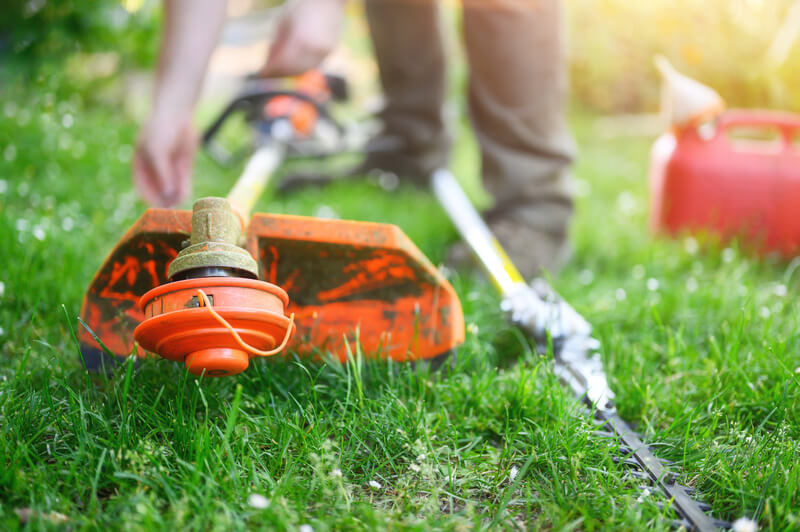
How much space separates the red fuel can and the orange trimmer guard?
142 centimetres

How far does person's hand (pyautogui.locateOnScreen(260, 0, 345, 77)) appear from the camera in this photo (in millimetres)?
1479

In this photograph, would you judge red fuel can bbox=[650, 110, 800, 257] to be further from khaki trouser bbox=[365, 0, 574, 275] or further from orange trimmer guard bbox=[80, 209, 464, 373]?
orange trimmer guard bbox=[80, 209, 464, 373]

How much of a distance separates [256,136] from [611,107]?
3.89 m

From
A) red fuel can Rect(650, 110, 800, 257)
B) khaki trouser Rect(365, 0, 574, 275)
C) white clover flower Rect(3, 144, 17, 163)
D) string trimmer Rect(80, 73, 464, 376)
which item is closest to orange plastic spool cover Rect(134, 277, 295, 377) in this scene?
string trimmer Rect(80, 73, 464, 376)

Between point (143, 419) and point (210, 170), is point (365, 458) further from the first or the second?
point (210, 170)

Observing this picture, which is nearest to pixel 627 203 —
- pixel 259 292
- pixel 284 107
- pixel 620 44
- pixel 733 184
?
pixel 733 184

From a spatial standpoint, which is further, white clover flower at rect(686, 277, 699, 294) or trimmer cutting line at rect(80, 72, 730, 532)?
white clover flower at rect(686, 277, 699, 294)

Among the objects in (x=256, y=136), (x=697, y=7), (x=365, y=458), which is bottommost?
(x=365, y=458)

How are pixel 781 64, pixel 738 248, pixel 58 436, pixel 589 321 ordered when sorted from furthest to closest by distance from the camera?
pixel 781 64 < pixel 738 248 < pixel 589 321 < pixel 58 436

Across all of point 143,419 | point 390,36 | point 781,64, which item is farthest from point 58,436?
point 781,64

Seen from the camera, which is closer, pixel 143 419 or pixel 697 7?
pixel 143 419

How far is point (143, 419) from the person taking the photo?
111 cm

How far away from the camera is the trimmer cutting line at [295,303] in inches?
38.4

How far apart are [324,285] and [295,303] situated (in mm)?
74
